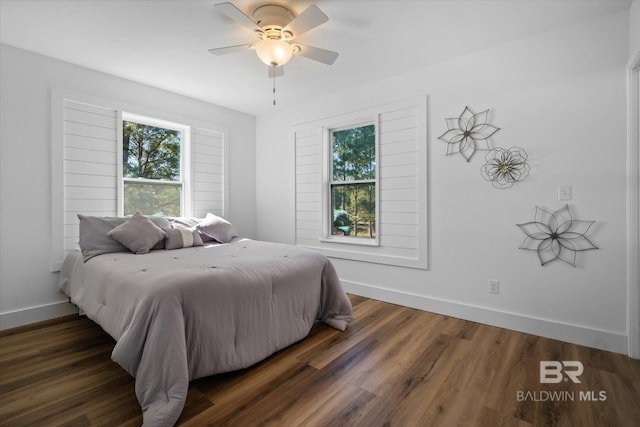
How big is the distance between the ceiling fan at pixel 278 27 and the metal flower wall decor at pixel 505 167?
1.68 m

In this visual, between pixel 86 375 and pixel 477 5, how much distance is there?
368cm

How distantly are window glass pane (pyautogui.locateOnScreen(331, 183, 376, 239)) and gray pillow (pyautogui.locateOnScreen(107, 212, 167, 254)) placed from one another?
6.91 ft

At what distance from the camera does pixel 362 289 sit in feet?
11.8

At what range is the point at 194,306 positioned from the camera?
1.75m

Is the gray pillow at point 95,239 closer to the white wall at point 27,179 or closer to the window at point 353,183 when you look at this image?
the white wall at point 27,179

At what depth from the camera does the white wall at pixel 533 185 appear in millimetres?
2254

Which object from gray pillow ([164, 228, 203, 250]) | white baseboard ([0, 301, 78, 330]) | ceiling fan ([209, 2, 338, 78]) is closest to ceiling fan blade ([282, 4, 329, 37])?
ceiling fan ([209, 2, 338, 78])

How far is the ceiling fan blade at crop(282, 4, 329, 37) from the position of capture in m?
1.89

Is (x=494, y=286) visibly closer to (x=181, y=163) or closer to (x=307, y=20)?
(x=307, y=20)

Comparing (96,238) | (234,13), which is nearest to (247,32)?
(234,13)

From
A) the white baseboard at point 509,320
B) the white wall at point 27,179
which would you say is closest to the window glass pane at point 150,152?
the white wall at point 27,179

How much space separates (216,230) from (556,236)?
3.26 metres

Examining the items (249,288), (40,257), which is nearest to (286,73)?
(249,288)

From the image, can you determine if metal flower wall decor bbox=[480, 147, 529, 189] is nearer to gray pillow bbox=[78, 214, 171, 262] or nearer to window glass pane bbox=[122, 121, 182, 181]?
gray pillow bbox=[78, 214, 171, 262]
